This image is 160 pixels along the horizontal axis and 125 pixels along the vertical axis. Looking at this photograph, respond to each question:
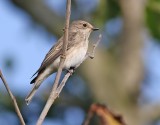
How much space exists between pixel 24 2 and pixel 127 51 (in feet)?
8.17

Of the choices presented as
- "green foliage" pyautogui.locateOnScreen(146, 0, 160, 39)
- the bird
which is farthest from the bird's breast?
"green foliage" pyautogui.locateOnScreen(146, 0, 160, 39)

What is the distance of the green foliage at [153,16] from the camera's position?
22.7 ft

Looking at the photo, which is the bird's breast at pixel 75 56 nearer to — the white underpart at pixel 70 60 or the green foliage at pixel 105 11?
the white underpart at pixel 70 60

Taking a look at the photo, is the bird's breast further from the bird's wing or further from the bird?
the bird's wing

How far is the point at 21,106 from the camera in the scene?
11.2 meters

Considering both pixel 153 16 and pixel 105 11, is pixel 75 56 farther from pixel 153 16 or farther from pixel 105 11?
pixel 105 11

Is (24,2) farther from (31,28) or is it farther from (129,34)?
(129,34)

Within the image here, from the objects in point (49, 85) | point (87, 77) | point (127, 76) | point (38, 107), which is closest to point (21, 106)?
point (38, 107)

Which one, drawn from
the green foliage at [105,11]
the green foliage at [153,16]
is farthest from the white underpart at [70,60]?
the green foliage at [105,11]

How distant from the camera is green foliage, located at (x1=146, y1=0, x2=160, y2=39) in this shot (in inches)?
273

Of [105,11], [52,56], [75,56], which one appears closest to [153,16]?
[75,56]

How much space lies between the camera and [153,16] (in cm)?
732

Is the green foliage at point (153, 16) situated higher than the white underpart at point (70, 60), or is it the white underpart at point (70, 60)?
the green foliage at point (153, 16)

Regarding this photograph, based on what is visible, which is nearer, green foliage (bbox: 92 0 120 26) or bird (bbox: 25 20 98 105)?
bird (bbox: 25 20 98 105)
